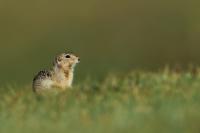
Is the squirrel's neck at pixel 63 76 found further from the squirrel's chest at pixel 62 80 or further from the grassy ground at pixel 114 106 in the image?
the grassy ground at pixel 114 106

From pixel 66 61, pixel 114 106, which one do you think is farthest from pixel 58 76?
pixel 114 106

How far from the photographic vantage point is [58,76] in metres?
16.9

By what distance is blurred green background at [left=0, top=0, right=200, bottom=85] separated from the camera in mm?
35094

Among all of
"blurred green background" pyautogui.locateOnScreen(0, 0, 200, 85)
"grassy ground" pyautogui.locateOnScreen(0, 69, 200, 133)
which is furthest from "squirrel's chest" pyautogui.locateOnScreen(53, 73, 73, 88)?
"blurred green background" pyautogui.locateOnScreen(0, 0, 200, 85)

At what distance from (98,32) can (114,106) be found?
81.1 feet

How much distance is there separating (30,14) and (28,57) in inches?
152

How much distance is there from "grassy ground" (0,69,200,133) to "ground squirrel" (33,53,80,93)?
1.03m

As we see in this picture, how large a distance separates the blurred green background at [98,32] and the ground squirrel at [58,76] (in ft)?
52.1

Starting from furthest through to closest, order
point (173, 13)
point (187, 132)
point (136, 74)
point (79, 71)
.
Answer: point (173, 13) → point (79, 71) → point (136, 74) → point (187, 132)

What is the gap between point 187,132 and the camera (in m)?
11.4

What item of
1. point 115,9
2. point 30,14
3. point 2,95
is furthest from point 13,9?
point 2,95

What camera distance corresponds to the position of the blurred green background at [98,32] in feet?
115

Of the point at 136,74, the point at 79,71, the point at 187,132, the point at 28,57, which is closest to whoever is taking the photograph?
the point at 187,132

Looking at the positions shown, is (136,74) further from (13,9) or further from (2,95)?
(13,9)
